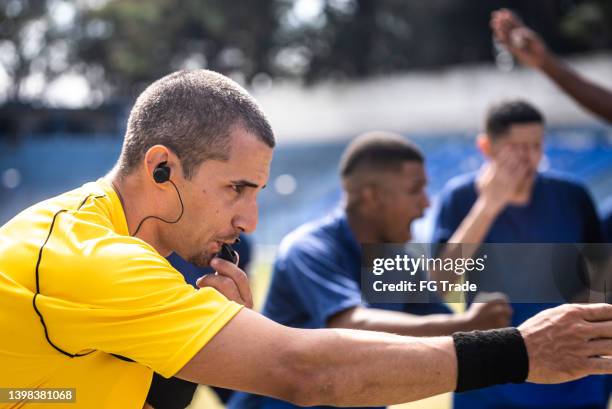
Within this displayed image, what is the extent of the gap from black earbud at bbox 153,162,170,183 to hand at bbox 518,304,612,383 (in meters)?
1.13

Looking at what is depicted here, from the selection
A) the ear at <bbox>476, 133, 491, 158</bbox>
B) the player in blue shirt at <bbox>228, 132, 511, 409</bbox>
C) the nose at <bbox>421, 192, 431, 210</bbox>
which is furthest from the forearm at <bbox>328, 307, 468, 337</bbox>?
the ear at <bbox>476, 133, 491, 158</bbox>

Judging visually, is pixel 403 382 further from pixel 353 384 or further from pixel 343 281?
pixel 343 281

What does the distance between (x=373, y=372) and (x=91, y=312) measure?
2.41ft

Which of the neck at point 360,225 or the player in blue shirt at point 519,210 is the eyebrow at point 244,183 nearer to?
the neck at point 360,225

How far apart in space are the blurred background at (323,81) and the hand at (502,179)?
13.4 m

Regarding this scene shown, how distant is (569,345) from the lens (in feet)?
6.25

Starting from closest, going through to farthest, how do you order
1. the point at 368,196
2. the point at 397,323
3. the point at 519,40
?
the point at 397,323 → the point at 368,196 → the point at 519,40

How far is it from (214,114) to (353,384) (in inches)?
36.0

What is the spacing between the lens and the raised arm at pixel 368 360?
184 cm

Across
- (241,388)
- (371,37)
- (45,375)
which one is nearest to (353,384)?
(241,388)

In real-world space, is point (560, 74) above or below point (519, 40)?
below

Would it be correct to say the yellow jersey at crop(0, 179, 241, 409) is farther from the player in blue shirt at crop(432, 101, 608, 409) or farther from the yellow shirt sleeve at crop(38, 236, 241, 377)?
the player in blue shirt at crop(432, 101, 608, 409)

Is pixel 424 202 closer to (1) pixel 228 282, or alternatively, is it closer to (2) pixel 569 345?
(1) pixel 228 282

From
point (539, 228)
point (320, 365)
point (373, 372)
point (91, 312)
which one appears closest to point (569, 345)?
point (373, 372)
